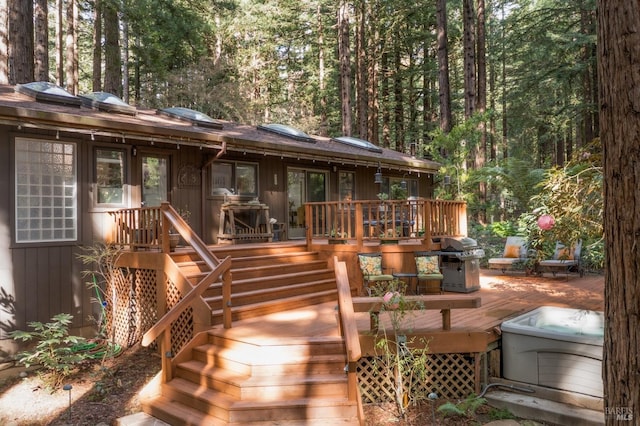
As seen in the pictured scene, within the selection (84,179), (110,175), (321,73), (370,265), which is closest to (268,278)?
(370,265)

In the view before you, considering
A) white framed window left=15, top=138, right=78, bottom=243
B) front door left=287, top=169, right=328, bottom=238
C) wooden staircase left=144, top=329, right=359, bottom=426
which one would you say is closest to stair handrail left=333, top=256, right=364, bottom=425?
wooden staircase left=144, top=329, right=359, bottom=426

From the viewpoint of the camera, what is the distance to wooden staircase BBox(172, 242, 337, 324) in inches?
A: 255

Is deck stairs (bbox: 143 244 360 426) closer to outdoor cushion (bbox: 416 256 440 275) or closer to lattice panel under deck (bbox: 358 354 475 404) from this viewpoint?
lattice panel under deck (bbox: 358 354 475 404)

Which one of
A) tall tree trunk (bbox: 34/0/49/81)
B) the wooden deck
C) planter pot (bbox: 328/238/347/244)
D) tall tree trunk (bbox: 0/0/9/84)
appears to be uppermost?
tall tree trunk (bbox: 34/0/49/81)

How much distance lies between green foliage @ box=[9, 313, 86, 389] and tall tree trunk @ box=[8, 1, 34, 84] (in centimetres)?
725

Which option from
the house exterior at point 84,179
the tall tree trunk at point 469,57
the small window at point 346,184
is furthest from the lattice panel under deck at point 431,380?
the tall tree trunk at point 469,57

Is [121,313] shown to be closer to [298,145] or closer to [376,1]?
[298,145]

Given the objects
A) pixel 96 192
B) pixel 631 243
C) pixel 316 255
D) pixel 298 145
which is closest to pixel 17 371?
pixel 96 192

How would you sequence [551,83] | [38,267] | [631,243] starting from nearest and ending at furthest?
[631,243], [38,267], [551,83]

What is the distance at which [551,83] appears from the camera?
18.8 meters

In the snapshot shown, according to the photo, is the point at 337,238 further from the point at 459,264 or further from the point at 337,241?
the point at 459,264

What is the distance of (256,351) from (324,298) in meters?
2.67

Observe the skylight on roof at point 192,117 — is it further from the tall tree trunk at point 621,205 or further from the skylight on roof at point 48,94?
the tall tree trunk at point 621,205

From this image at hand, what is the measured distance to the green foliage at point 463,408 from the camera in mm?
4526
